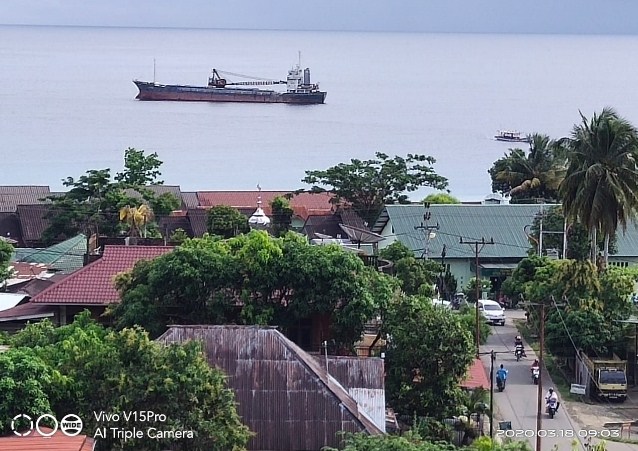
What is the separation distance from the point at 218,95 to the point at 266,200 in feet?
279

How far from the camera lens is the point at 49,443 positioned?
11.5 metres

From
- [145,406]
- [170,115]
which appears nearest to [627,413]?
[145,406]

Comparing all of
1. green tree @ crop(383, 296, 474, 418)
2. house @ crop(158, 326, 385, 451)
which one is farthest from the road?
house @ crop(158, 326, 385, 451)

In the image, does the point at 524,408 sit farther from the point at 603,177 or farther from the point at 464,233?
the point at 464,233

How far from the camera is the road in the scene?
20.1m

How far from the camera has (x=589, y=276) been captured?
26.6 m

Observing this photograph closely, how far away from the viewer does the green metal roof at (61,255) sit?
105ft

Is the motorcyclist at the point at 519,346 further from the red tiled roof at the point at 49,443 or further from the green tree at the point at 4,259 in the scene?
the red tiled roof at the point at 49,443

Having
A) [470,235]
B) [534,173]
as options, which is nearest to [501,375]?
[470,235]

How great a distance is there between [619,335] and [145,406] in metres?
14.3

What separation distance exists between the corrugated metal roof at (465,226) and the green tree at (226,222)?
464 centimetres

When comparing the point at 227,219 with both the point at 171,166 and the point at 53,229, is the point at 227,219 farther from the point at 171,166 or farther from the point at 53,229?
the point at 171,166

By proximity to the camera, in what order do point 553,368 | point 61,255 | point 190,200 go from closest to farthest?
point 553,368 → point 61,255 → point 190,200

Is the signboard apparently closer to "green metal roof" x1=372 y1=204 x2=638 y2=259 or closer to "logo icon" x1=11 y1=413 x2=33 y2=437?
"green metal roof" x1=372 y1=204 x2=638 y2=259
